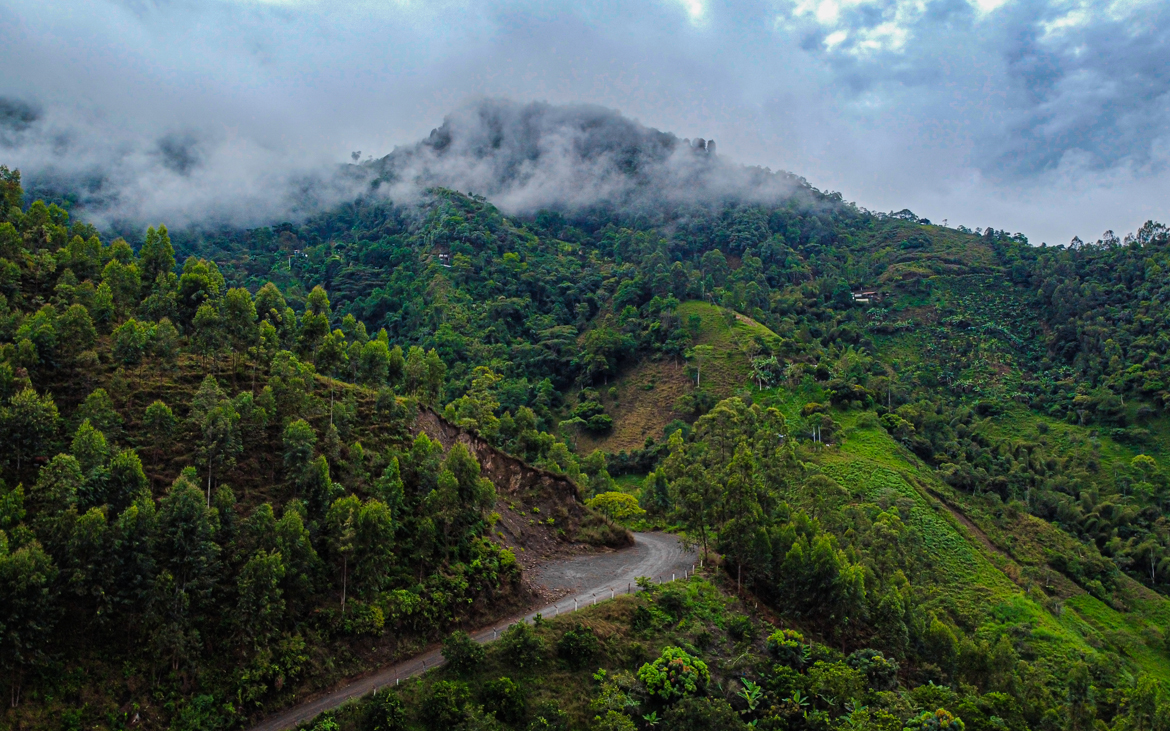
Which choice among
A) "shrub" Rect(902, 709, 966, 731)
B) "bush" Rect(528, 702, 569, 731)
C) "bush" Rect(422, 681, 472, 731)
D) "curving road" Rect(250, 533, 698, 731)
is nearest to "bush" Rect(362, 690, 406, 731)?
"bush" Rect(422, 681, 472, 731)

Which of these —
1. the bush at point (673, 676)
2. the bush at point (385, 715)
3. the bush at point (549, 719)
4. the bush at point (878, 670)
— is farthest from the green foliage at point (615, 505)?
the bush at point (385, 715)

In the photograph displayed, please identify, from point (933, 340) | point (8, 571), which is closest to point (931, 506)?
point (933, 340)

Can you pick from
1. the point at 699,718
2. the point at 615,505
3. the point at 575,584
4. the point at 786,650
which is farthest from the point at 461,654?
the point at 615,505

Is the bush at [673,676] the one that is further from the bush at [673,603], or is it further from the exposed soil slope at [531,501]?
the exposed soil slope at [531,501]

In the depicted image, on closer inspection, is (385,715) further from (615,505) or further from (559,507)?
(615,505)

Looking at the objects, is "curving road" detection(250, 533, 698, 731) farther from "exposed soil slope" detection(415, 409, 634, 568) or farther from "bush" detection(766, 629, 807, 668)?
"bush" detection(766, 629, 807, 668)

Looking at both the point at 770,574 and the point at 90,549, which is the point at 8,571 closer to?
the point at 90,549
